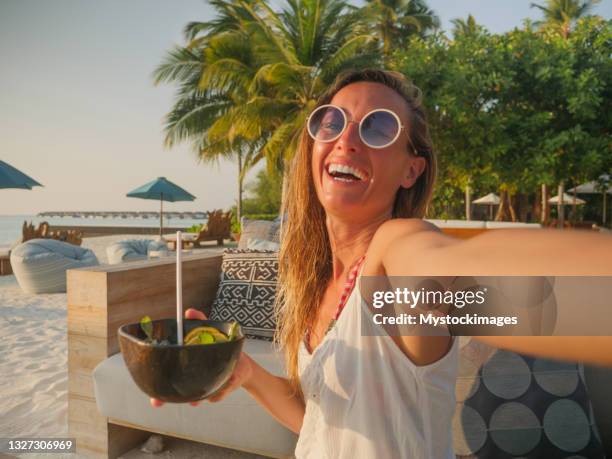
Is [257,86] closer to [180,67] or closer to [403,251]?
[180,67]

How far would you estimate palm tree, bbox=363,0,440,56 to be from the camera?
829 inches

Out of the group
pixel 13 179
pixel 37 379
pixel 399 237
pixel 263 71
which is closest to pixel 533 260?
pixel 399 237

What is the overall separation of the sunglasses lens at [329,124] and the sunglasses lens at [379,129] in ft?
0.24

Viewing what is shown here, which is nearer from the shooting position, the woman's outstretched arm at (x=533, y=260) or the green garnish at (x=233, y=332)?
the woman's outstretched arm at (x=533, y=260)

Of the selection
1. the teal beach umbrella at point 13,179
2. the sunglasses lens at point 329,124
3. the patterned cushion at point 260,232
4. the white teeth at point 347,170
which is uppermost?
the teal beach umbrella at point 13,179

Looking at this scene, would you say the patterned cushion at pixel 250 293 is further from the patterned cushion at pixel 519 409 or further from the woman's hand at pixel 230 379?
the woman's hand at pixel 230 379

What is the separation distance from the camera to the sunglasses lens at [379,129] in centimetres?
111

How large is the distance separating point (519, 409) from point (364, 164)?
1126mm

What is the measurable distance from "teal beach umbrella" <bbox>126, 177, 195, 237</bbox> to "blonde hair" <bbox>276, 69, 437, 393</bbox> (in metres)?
14.6

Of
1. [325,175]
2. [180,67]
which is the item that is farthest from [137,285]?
[180,67]

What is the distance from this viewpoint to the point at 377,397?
96cm

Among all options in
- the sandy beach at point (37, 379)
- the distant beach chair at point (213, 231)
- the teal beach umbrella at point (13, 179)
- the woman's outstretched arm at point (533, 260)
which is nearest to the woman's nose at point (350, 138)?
the woman's outstretched arm at point (533, 260)

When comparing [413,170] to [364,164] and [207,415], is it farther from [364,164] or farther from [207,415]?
[207,415]

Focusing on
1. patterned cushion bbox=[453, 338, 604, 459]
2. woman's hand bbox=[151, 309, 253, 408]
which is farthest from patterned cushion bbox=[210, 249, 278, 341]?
woman's hand bbox=[151, 309, 253, 408]
